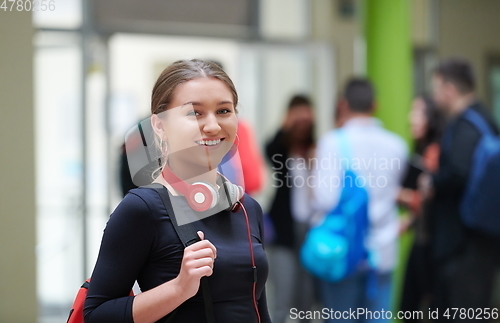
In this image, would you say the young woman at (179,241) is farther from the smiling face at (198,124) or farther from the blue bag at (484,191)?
the blue bag at (484,191)

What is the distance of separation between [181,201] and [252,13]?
4284 mm

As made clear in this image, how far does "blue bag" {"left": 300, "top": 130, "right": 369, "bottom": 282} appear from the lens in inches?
135

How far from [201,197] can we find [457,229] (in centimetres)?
266

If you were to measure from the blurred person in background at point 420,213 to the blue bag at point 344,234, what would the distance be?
0.53 metres

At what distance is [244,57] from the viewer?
556 cm

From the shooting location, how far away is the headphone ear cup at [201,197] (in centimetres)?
139

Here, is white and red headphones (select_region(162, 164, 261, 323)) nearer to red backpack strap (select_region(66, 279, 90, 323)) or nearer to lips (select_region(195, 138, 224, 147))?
lips (select_region(195, 138, 224, 147))

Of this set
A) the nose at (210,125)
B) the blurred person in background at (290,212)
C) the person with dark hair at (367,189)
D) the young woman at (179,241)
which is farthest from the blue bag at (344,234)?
the nose at (210,125)

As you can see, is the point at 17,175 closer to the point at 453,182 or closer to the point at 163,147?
the point at 163,147

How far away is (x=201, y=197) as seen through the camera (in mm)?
1394

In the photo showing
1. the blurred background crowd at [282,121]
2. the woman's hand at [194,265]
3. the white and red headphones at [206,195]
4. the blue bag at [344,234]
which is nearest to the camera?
the woman's hand at [194,265]

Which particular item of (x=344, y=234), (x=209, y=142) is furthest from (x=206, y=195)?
(x=344, y=234)

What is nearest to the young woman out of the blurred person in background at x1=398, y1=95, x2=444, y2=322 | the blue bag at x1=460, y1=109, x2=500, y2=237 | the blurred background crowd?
the blurred background crowd

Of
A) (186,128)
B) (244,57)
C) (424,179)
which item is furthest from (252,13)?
(186,128)
